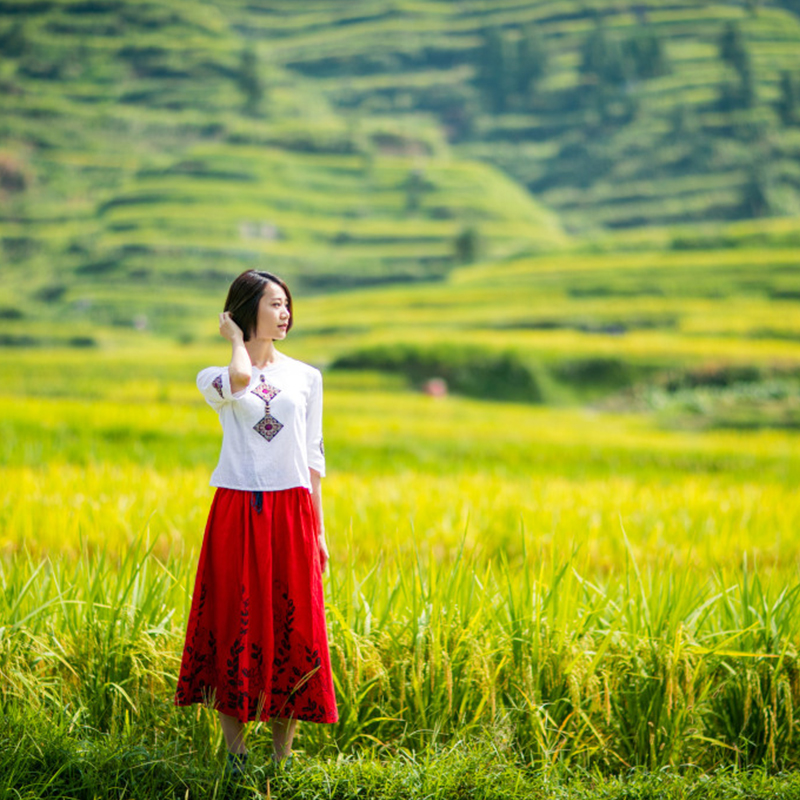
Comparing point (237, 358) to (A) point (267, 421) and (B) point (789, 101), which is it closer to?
(A) point (267, 421)

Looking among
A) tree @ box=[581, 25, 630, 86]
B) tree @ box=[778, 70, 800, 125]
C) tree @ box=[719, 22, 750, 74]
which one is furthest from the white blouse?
tree @ box=[581, 25, 630, 86]

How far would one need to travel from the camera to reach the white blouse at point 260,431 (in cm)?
340

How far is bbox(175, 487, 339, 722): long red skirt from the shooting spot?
3324 mm

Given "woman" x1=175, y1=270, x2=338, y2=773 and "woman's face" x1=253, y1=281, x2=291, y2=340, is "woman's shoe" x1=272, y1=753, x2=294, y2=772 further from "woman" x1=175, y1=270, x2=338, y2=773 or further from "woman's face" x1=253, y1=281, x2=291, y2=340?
"woman's face" x1=253, y1=281, x2=291, y2=340

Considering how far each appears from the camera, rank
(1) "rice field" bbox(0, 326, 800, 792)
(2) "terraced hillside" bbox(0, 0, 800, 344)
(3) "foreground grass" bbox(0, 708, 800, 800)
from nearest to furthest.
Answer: (3) "foreground grass" bbox(0, 708, 800, 800) → (1) "rice field" bbox(0, 326, 800, 792) → (2) "terraced hillside" bbox(0, 0, 800, 344)

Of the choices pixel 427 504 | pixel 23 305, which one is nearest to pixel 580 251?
pixel 23 305

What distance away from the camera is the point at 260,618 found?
11.0 feet

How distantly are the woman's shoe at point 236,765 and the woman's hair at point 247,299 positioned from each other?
1.60 m

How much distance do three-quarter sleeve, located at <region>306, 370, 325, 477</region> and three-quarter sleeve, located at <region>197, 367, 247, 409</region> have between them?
12.4 inches

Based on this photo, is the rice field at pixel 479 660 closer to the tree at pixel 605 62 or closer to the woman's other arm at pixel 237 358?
the woman's other arm at pixel 237 358

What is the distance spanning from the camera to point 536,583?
12.8ft

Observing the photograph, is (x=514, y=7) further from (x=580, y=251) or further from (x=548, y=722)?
(x=548, y=722)

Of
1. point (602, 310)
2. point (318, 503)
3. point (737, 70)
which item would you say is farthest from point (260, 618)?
point (737, 70)

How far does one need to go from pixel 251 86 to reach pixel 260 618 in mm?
101731
